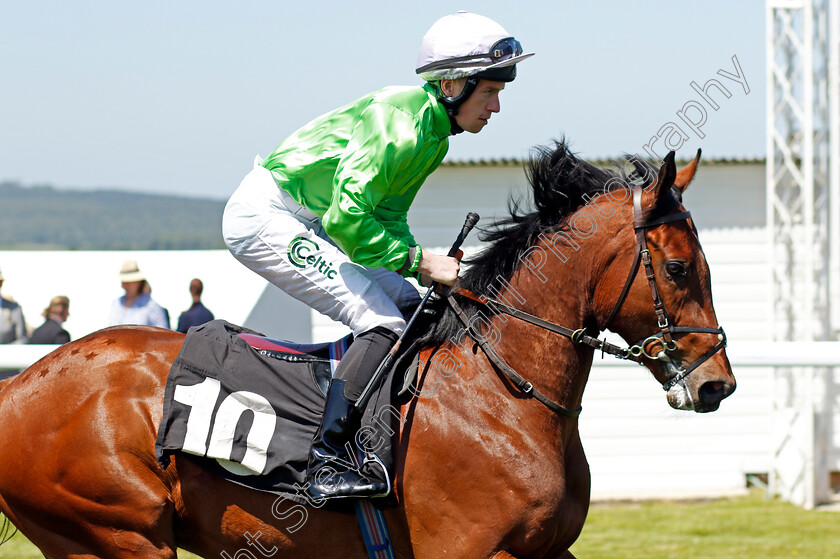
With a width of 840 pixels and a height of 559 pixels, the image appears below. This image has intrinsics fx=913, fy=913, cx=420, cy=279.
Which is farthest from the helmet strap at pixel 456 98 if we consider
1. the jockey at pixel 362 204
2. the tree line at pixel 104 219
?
the tree line at pixel 104 219

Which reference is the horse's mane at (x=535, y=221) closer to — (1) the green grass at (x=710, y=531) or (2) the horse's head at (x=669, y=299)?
(2) the horse's head at (x=669, y=299)

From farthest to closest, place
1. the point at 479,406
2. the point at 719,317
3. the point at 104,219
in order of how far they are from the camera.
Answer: the point at 104,219, the point at 719,317, the point at 479,406

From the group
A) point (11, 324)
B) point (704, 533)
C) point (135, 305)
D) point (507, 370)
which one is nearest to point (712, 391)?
point (507, 370)

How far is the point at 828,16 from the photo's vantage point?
7008 mm

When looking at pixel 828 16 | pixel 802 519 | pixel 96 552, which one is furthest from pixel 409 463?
pixel 828 16

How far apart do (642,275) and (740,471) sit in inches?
236

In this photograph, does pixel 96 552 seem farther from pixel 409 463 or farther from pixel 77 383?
pixel 409 463

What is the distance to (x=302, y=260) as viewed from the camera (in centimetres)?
314

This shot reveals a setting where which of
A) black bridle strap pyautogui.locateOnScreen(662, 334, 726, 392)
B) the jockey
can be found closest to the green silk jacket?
the jockey

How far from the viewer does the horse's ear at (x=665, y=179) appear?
2.78 meters

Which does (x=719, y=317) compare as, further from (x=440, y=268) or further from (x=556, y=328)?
(x=440, y=268)

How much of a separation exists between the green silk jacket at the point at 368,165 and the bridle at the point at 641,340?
36 cm

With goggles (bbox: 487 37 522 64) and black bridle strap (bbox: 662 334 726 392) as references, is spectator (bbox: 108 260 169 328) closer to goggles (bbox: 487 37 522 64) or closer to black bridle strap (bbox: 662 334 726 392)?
goggles (bbox: 487 37 522 64)

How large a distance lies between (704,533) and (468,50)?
4.37 meters
